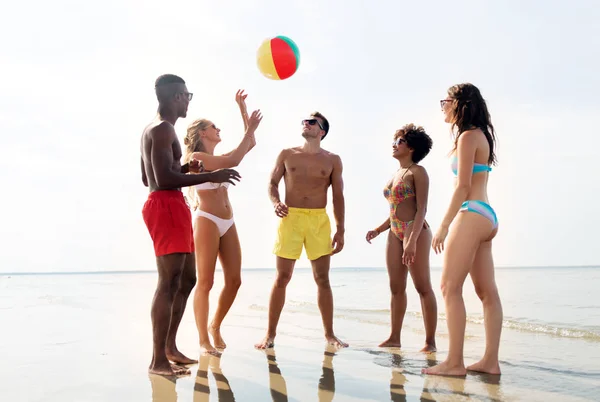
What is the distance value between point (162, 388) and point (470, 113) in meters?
3.24

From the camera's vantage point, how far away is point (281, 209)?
6.31 meters

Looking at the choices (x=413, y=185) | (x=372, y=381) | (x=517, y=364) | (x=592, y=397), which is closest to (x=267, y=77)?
(x=413, y=185)

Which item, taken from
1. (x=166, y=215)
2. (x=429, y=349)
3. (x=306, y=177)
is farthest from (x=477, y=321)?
(x=166, y=215)

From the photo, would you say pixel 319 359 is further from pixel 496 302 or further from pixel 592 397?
pixel 592 397

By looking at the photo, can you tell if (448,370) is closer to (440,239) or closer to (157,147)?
(440,239)

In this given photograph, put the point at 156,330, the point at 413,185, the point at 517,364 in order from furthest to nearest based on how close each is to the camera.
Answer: the point at 413,185 < the point at 517,364 < the point at 156,330

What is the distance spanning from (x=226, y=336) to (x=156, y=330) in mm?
3031

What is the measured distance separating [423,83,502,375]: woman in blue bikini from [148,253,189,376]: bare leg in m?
2.06

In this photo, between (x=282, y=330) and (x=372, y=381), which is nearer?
(x=372, y=381)

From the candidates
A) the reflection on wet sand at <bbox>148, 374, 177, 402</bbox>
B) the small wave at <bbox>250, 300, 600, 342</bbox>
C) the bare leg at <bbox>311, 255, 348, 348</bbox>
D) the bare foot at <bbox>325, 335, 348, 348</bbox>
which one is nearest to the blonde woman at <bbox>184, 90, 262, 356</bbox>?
the bare leg at <bbox>311, 255, 348, 348</bbox>

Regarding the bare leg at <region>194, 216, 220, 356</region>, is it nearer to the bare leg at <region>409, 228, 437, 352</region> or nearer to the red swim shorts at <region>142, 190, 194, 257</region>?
the red swim shorts at <region>142, 190, 194, 257</region>

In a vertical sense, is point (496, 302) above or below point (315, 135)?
below

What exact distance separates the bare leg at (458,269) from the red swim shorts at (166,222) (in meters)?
2.10

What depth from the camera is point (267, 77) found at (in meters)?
6.56
